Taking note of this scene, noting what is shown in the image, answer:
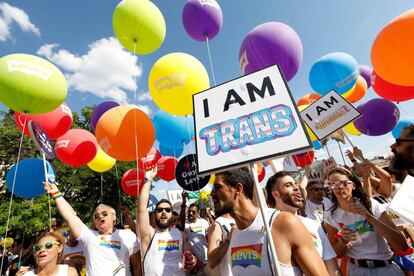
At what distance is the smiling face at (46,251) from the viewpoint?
2.45 meters

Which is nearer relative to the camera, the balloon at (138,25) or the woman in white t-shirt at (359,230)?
the woman in white t-shirt at (359,230)

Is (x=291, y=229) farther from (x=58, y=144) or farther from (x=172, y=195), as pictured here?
(x=172, y=195)

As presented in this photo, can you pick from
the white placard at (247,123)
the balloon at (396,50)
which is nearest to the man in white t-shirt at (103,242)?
the white placard at (247,123)

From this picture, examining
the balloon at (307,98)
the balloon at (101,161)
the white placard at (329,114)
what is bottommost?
the white placard at (329,114)

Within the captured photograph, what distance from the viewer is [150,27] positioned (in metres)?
5.04

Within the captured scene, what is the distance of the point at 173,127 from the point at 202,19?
274 centimetres

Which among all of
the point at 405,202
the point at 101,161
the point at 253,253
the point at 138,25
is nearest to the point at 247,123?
the point at 253,253

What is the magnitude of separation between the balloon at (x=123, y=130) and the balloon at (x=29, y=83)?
898 millimetres

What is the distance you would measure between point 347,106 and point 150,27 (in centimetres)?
402

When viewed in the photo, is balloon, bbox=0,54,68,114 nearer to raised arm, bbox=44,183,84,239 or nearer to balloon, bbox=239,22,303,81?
raised arm, bbox=44,183,84,239

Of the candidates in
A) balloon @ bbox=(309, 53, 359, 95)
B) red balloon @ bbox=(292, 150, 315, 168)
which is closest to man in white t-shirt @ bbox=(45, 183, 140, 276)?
red balloon @ bbox=(292, 150, 315, 168)

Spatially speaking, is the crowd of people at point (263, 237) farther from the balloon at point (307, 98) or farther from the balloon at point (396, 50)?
the balloon at point (307, 98)

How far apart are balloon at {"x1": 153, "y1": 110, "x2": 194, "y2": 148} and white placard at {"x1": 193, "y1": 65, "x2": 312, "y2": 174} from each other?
4.65 metres

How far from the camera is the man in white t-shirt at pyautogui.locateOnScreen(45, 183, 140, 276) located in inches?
118
